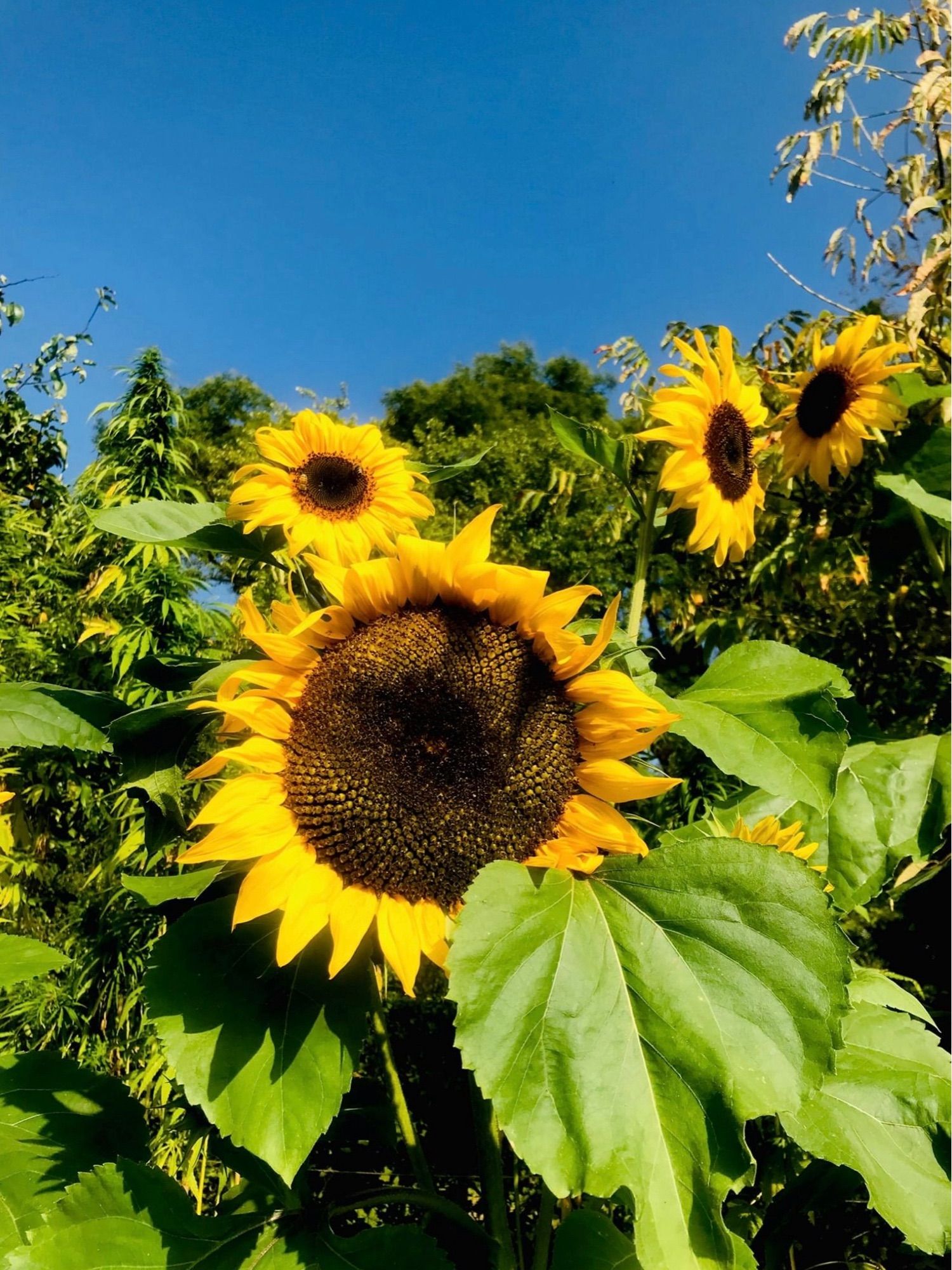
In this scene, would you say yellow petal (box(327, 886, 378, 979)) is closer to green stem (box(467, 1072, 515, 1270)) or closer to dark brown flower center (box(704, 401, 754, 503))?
green stem (box(467, 1072, 515, 1270))

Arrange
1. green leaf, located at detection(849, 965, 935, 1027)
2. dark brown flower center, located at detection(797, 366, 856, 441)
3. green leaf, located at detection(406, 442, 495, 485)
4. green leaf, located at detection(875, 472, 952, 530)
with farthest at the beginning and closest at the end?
dark brown flower center, located at detection(797, 366, 856, 441) < green leaf, located at detection(875, 472, 952, 530) < green leaf, located at detection(849, 965, 935, 1027) < green leaf, located at detection(406, 442, 495, 485)

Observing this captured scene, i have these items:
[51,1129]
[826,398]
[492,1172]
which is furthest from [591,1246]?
[826,398]

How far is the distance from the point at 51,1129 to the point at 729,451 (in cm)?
95

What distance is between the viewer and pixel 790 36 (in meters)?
2.16

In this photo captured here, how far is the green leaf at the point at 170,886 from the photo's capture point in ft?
2.06

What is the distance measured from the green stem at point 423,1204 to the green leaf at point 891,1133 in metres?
0.28

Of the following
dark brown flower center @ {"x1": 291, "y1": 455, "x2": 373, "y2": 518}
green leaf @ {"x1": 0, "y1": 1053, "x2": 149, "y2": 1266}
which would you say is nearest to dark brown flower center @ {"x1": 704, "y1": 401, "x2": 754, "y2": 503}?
dark brown flower center @ {"x1": 291, "y1": 455, "x2": 373, "y2": 518}

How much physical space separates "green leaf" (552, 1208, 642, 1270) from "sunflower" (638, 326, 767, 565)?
60cm

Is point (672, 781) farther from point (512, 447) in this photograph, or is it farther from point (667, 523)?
point (512, 447)

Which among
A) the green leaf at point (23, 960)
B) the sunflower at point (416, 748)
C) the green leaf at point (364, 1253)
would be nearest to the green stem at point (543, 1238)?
the green leaf at point (364, 1253)

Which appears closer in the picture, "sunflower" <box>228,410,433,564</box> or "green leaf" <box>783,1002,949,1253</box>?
"green leaf" <box>783,1002,949,1253</box>

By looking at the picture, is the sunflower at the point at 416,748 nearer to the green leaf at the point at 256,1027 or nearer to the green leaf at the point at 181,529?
the green leaf at the point at 256,1027

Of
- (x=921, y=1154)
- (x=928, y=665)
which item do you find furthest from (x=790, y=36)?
(x=921, y=1154)

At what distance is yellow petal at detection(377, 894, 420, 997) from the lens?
0.63m
